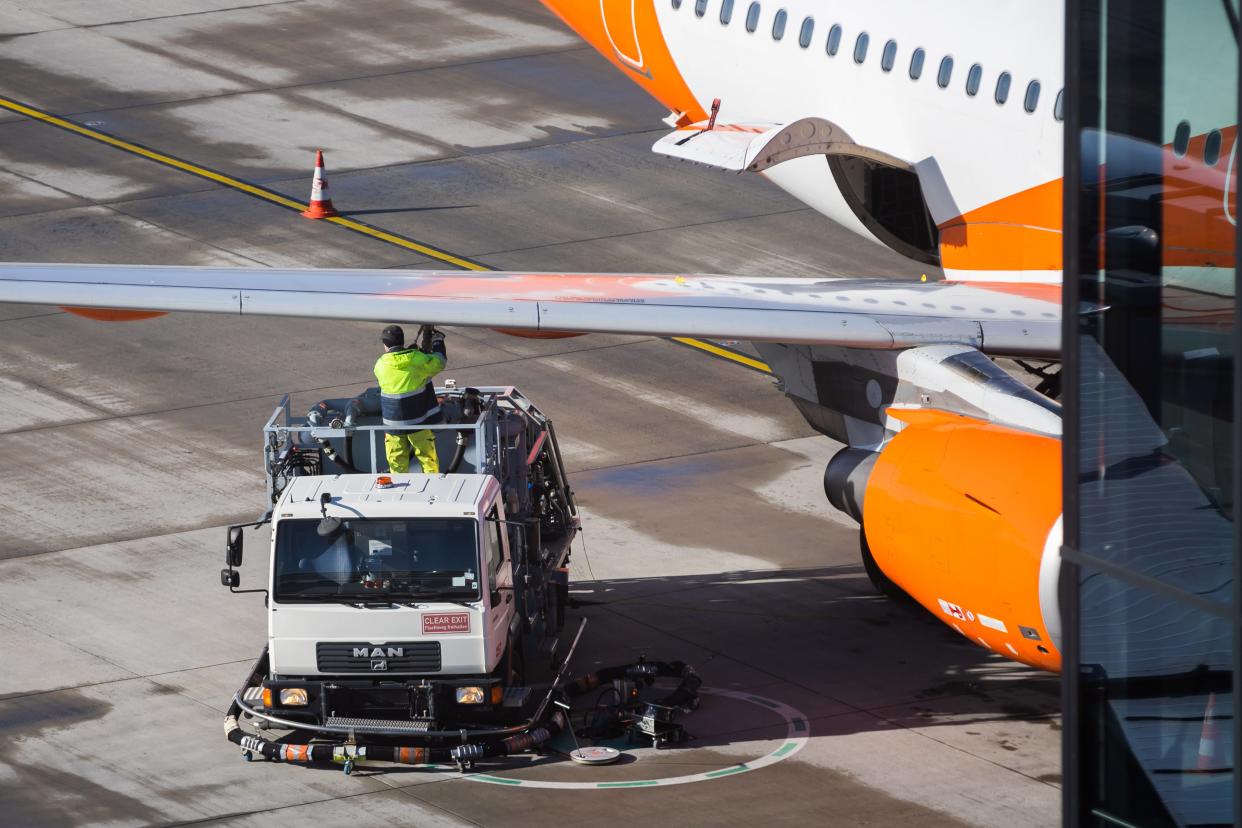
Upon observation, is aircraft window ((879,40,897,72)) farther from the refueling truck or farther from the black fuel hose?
the black fuel hose

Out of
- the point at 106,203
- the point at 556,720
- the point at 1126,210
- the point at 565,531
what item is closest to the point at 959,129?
the point at 565,531

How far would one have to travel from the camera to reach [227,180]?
1411 inches

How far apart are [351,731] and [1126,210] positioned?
9.01m

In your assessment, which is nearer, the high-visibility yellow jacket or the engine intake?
the high-visibility yellow jacket

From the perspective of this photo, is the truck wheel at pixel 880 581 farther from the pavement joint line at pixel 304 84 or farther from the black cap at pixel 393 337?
the pavement joint line at pixel 304 84

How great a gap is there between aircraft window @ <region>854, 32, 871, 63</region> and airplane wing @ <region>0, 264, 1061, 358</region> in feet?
10.9

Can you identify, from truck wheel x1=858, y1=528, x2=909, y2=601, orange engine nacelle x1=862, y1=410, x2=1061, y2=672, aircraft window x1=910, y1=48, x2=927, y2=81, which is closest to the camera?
orange engine nacelle x1=862, y1=410, x2=1061, y2=672

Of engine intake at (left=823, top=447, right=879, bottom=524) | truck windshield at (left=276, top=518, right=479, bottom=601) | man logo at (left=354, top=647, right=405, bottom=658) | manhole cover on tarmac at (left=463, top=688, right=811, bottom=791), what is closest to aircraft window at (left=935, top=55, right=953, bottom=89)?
engine intake at (left=823, top=447, right=879, bottom=524)

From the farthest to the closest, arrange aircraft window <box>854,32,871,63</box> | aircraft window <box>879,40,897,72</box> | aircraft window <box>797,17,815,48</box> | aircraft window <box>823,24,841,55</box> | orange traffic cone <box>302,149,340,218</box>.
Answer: orange traffic cone <box>302,149,340,218</box>, aircraft window <box>797,17,815,48</box>, aircraft window <box>823,24,841,55</box>, aircraft window <box>854,32,871,63</box>, aircraft window <box>879,40,897,72</box>

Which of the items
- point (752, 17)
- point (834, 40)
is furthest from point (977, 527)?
point (752, 17)

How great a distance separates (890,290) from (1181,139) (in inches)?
434

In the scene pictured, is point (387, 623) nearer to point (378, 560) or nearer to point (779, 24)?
point (378, 560)

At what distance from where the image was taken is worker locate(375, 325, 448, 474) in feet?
64.2

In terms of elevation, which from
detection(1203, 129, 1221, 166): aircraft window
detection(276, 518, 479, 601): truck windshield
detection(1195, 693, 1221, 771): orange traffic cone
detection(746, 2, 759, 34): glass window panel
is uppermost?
detection(746, 2, 759, 34): glass window panel
